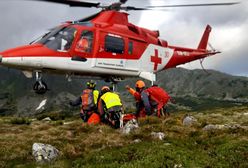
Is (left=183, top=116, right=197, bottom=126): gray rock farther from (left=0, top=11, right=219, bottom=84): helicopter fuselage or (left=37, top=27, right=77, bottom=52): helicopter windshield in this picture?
(left=37, top=27, right=77, bottom=52): helicopter windshield

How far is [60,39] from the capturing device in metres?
20.2

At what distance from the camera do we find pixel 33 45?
1947cm

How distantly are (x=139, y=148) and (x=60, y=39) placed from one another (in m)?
11.4

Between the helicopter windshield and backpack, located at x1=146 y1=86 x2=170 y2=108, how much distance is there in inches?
229

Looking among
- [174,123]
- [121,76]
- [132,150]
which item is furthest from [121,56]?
[132,150]

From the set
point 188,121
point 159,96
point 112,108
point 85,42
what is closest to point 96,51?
point 85,42

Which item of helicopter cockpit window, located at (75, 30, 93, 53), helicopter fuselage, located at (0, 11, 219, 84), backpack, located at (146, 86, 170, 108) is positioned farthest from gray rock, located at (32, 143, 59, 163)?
helicopter cockpit window, located at (75, 30, 93, 53)

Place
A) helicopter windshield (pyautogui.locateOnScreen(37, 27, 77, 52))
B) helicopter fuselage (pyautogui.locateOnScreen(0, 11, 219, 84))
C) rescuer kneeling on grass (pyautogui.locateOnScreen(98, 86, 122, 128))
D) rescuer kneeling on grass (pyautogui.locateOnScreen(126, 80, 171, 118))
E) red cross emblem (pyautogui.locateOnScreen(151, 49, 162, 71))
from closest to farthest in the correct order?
rescuer kneeling on grass (pyautogui.locateOnScreen(98, 86, 122, 128)) → rescuer kneeling on grass (pyautogui.locateOnScreen(126, 80, 171, 118)) → helicopter fuselage (pyautogui.locateOnScreen(0, 11, 219, 84)) → helicopter windshield (pyautogui.locateOnScreen(37, 27, 77, 52)) → red cross emblem (pyautogui.locateOnScreen(151, 49, 162, 71))

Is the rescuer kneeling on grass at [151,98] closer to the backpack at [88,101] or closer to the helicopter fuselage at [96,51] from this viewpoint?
the backpack at [88,101]

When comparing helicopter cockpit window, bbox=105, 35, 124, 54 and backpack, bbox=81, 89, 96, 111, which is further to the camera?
helicopter cockpit window, bbox=105, 35, 124, 54

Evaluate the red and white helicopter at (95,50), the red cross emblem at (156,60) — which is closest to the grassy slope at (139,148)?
the red and white helicopter at (95,50)

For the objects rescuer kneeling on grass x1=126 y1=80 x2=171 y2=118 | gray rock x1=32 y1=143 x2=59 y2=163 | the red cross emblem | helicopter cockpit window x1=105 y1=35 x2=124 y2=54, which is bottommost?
gray rock x1=32 y1=143 x2=59 y2=163

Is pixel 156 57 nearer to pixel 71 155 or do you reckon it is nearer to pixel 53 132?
pixel 53 132

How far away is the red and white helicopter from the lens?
19.3 m
